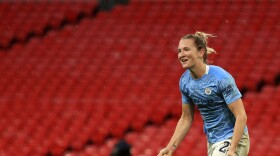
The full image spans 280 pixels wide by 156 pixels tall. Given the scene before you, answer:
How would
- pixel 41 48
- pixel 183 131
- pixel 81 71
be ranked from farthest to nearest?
pixel 41 48 → pixel 81 71 → pixel 183 131

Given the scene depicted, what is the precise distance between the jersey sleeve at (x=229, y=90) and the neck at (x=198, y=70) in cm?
19

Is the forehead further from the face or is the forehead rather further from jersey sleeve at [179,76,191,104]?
jersey sleeve at [179,76,191,104]

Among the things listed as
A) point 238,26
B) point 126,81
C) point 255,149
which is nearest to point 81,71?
point 126,81

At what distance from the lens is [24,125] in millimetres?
10578

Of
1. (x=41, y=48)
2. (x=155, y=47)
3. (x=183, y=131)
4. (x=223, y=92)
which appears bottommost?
(x=41, y=48)

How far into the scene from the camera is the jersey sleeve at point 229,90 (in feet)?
16.5

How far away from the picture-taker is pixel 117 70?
11.8 metres

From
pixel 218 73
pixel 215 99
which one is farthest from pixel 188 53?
pixel 215 99

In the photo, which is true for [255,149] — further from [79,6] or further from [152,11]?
[79,6]

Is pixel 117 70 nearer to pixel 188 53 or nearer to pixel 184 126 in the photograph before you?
pixel 184 126

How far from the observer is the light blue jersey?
16.7 ft

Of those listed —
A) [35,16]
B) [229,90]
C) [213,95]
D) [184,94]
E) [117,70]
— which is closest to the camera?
[229,90]

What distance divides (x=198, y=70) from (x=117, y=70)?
21.9ft

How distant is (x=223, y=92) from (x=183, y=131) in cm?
55
